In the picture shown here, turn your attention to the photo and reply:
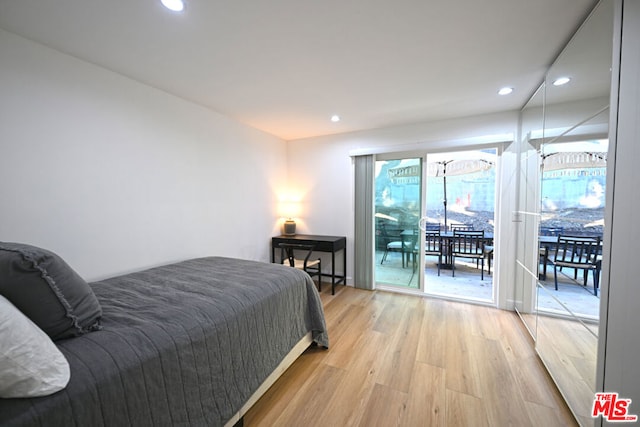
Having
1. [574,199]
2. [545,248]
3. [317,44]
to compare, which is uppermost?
[317,44]

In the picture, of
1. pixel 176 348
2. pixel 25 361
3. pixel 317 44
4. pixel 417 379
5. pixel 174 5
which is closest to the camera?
pixel 25 361

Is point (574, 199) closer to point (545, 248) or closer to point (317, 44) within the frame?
point (545, 248)

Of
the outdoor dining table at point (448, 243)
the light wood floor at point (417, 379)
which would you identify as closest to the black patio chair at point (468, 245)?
the outdoor dining table at point (448, 243)

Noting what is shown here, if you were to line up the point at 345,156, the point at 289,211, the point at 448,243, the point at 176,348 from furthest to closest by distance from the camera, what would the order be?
the point at 448,243
the point at 289,211
the point at 345,156
the point at 176,348

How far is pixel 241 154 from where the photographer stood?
11.1 ft

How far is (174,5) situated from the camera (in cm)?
137

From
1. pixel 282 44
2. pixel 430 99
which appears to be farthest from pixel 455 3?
pixel 430 99

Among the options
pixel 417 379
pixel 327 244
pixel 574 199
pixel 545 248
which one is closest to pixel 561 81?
pixel 574 199

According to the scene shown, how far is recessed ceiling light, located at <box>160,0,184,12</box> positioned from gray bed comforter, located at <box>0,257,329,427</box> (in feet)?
5.67

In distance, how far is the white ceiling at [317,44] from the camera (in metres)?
1.41

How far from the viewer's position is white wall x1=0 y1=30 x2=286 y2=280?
1654 mm

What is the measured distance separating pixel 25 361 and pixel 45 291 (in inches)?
14.5

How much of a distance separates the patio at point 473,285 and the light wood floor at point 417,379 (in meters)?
0.58

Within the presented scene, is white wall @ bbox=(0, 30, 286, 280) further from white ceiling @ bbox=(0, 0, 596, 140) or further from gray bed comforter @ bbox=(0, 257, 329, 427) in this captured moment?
gray bed comforter @ bbox=(0, 257, 329, 427)
